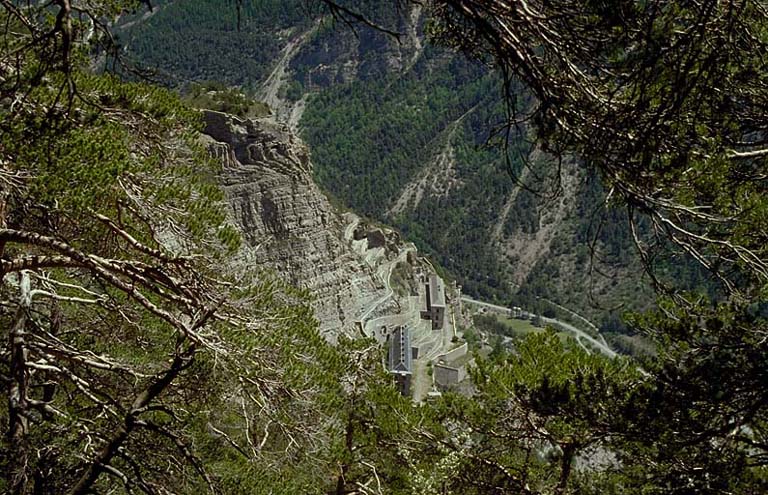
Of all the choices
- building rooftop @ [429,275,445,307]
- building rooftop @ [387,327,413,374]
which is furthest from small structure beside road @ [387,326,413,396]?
building rooftop @ [429,275,445,307]

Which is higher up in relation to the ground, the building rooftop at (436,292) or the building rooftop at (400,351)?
the building rooftop at (400,351)

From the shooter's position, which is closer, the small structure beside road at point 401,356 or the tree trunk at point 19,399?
the tree trunk at point 19,399

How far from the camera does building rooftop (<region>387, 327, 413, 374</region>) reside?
2365 centimetres

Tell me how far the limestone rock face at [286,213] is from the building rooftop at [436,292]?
795 cm

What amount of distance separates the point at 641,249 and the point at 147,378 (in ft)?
10.2

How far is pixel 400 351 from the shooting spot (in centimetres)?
2570

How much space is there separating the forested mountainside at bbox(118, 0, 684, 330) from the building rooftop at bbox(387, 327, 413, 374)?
28566mm

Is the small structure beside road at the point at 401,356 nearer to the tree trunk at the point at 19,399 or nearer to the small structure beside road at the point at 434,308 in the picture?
the small structure beside road at the point at 434,308

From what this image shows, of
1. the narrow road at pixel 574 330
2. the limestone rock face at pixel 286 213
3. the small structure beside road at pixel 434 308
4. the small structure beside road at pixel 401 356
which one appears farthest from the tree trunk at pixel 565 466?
the narrow road at pixel 574 330

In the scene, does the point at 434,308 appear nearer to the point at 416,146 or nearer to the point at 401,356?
the point at 401,356

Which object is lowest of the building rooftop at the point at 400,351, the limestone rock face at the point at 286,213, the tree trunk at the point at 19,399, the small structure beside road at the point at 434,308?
the small structure beside road at the point at 434,308

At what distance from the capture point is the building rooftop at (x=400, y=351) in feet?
77.6

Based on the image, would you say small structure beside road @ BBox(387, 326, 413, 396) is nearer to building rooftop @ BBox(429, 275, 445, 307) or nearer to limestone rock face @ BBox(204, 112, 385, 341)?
limestone rock face @ BBox(204, 112, 385, 341)

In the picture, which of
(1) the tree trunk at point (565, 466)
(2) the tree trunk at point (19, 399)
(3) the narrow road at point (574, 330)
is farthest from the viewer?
(3) the narrow road at point (574, 330)
